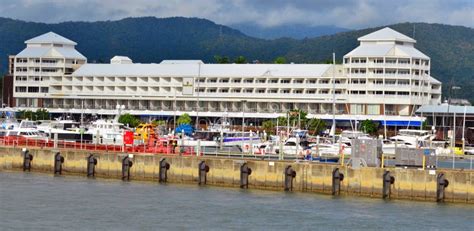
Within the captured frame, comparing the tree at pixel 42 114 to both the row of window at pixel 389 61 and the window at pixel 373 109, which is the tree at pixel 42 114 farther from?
the window at pixel 373 109

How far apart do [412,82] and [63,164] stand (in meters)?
93.4

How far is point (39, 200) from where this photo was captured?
7162cm

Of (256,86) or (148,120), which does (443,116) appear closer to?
(256,86)

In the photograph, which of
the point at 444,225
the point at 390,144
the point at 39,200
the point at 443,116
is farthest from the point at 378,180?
the point at 443,116

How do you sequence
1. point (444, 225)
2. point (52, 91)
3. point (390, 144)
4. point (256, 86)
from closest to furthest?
1. point (444, 225)
2. point (390, 144)
3. point (256, 86)
4. point (52, 91)

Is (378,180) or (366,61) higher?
(366,61)

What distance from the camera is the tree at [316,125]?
162m

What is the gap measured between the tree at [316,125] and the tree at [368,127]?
5.78 m

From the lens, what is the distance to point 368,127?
16050 cm

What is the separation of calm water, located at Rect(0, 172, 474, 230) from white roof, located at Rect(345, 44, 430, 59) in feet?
318

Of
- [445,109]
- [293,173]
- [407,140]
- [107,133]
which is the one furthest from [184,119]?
[293,173]

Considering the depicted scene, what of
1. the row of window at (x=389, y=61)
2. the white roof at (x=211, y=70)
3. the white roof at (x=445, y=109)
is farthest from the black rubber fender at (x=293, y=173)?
the white roof at (x=211, y=70)

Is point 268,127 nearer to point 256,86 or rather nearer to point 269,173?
point 256,86

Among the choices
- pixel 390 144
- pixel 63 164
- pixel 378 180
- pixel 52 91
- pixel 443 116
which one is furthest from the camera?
pixel 52 91
